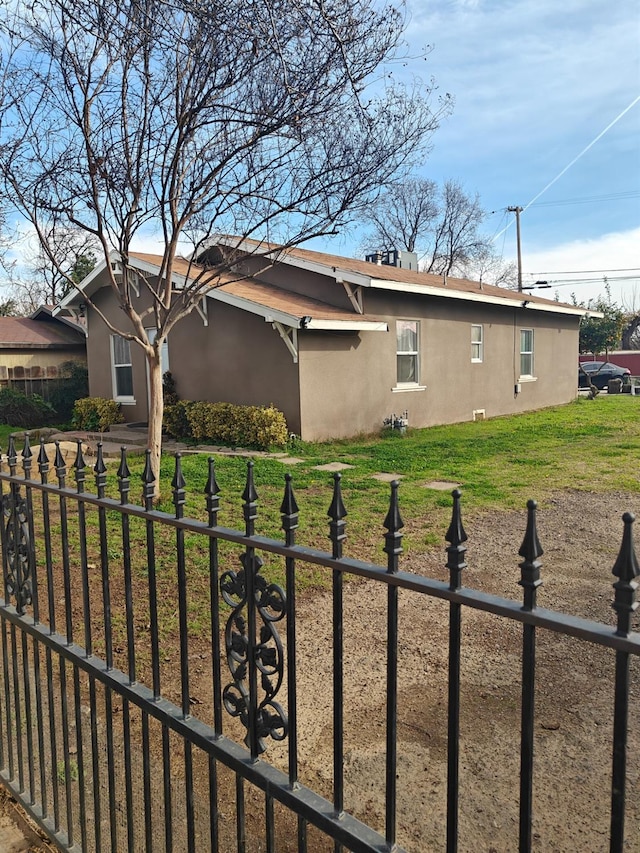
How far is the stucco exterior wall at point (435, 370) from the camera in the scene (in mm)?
11977

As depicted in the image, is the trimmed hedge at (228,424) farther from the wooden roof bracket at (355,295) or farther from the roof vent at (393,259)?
the roof vent at (393,259)

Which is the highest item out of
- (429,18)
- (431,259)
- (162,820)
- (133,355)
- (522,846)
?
(431,259)

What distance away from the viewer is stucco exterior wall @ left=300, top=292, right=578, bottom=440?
11977 mm

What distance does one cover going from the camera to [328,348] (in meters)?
12.0

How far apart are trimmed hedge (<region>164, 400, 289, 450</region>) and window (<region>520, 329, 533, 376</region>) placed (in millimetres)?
9507

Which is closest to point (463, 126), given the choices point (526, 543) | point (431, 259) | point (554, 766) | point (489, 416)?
point (554, 766)

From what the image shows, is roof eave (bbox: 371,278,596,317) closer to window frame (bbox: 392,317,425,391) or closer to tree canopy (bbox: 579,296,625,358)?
window frame (bbox: 392,317,425,391)

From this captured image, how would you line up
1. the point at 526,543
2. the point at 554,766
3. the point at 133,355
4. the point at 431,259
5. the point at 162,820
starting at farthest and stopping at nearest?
the point at 431,259 < the point at 133,355 < the point at 554,766 < the point at 162,820 < the point at 526,543

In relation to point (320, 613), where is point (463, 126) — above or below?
above

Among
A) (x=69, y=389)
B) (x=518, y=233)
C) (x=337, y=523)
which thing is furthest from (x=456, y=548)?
(x=518, y=233)

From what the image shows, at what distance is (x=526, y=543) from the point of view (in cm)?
112

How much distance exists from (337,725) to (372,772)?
4.24 ft

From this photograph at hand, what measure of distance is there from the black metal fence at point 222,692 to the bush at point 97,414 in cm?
1132

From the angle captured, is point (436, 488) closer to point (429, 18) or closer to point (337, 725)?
point (429, 18)
